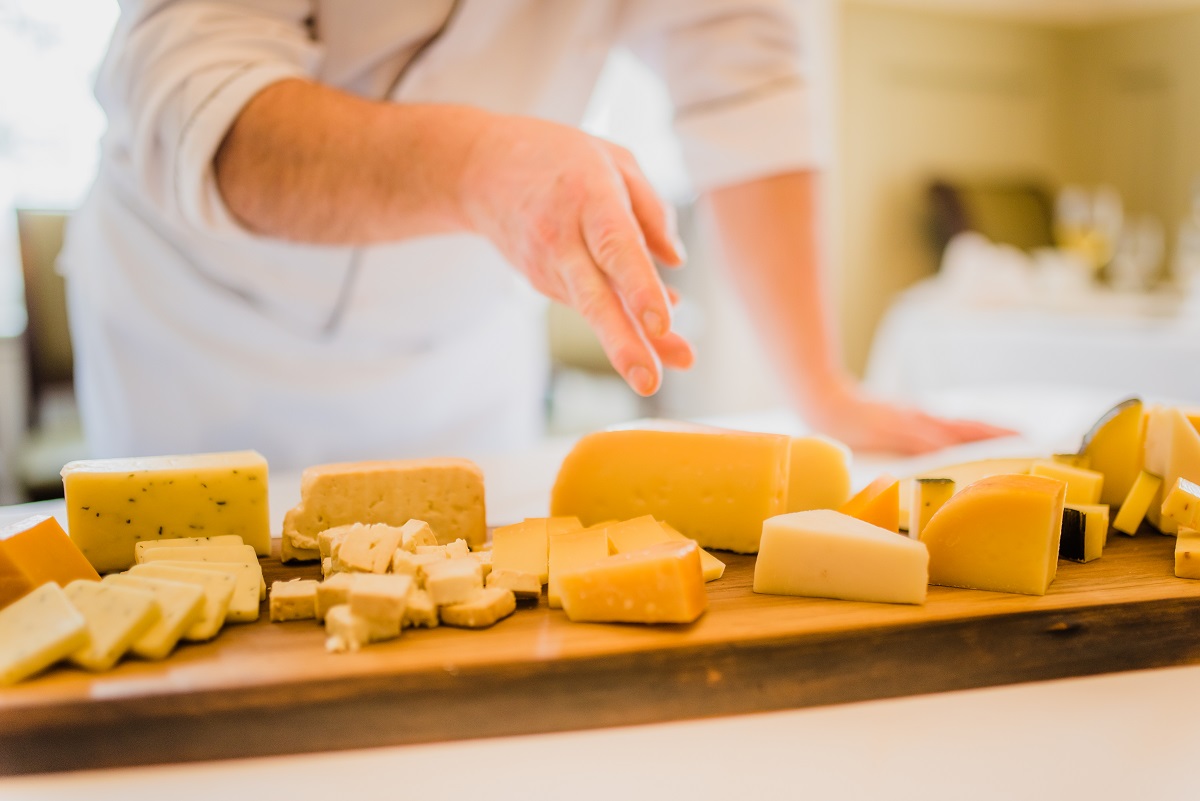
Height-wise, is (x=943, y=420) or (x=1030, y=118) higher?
(x=1030, y=118)

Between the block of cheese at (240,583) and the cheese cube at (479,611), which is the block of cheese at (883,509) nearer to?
the cheese cube at (479,611)

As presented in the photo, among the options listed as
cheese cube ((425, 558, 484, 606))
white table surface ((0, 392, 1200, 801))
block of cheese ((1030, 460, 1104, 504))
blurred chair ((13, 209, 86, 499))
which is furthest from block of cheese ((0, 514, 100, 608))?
blurred chair ((13, 209, 86, 499))

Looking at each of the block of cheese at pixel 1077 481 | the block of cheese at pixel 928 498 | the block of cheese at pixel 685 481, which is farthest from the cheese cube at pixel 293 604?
the block of cheese at pixel 1077 481

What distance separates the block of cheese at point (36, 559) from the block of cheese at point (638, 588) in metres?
0.37

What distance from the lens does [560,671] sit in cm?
59

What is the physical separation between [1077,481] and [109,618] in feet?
2.69

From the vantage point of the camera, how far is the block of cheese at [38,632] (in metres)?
0.57

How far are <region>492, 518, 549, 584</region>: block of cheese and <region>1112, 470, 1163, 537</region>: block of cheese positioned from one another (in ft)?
1.76

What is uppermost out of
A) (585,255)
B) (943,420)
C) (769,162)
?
(769,162)

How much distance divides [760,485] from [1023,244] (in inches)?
207

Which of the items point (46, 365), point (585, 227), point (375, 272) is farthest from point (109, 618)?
point (46, 365)

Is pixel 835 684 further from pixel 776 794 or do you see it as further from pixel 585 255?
pixel 585 255

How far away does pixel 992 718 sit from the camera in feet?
2.03

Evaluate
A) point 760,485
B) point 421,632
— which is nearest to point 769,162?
point 760,485
